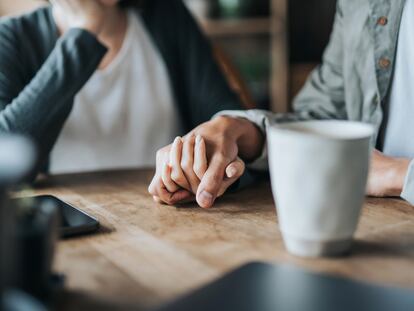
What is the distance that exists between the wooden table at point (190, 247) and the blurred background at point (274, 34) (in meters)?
2.04

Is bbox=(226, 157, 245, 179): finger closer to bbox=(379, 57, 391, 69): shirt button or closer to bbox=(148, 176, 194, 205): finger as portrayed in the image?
bbox=(148, 176, 194, 205): finger

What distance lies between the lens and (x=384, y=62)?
102 cm

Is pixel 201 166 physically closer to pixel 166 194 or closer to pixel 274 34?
pixel 166 194

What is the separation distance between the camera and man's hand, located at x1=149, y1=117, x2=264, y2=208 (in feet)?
2.46

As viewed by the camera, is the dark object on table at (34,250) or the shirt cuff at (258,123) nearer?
the dark object on table at (34,250)

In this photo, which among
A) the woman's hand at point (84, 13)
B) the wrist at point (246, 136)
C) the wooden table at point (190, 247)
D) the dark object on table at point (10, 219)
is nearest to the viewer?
the dark object on table at point (10, 219)

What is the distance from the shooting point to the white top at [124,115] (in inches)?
54.3

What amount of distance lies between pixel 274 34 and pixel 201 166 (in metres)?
2.14

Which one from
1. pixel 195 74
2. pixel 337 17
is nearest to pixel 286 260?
pixel 337 17

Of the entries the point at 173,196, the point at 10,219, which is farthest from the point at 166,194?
the point at 10,219

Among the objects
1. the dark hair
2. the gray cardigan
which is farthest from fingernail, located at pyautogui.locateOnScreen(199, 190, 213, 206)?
the dark hair

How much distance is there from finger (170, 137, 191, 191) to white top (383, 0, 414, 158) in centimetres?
48

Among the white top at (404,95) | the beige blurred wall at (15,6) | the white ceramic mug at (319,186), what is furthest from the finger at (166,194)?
the beige blurred wall at (15,6)

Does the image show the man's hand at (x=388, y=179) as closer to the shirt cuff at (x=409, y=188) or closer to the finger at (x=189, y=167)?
the shirt cuff at (x=409, y=188)
